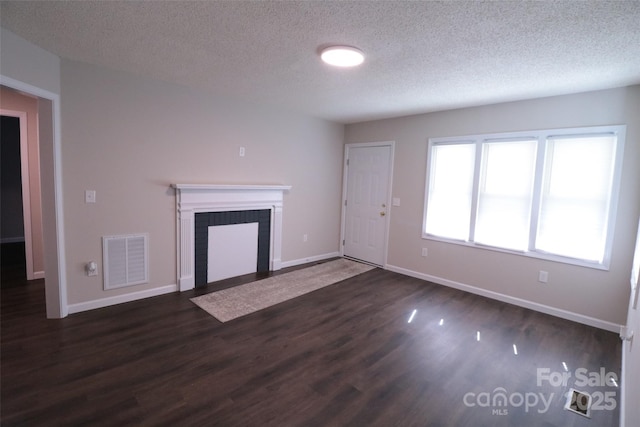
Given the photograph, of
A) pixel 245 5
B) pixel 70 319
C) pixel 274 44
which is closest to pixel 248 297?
pixel 70 319

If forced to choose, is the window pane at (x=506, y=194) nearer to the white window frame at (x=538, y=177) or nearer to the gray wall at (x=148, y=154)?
the white window frame at (x=538, y=177)

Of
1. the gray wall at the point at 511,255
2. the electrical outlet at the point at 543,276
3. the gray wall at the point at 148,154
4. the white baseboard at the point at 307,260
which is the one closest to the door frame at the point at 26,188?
the gray wall at the point at 148,154

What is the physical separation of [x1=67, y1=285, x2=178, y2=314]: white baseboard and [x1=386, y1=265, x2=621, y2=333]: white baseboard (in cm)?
329

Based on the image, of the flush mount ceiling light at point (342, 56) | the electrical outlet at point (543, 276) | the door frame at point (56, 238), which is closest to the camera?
the flush mount ceiling light at point (342, 56)

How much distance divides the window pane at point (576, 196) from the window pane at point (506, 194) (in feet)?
0.54

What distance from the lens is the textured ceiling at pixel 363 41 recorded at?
1804mm

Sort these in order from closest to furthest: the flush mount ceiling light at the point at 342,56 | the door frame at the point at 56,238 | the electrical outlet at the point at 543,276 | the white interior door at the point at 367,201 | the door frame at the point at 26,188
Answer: the flush mount ceiling light at the point at 342,56
the door frame at the point at 56,238
the electrical outlet at the point at 543,276
the door frame at the point at 26,188
the white interior door at the point at 367,201

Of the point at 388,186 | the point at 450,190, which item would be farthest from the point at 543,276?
the point at 388,186

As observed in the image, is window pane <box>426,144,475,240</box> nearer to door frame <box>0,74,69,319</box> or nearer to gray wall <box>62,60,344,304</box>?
gray wall <box>62,60,344,304</box>

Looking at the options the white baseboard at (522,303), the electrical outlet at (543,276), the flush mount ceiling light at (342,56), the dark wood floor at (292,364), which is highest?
the flush mount ceiling light at (342,56)

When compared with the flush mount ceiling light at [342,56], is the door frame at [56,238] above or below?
below

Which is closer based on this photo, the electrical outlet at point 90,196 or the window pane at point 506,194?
the electrical outlet at point 90,196

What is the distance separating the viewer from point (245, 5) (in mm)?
1790

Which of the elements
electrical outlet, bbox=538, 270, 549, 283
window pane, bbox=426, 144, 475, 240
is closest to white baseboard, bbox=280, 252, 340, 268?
window pane, bbox=426, 144, 475, 240
